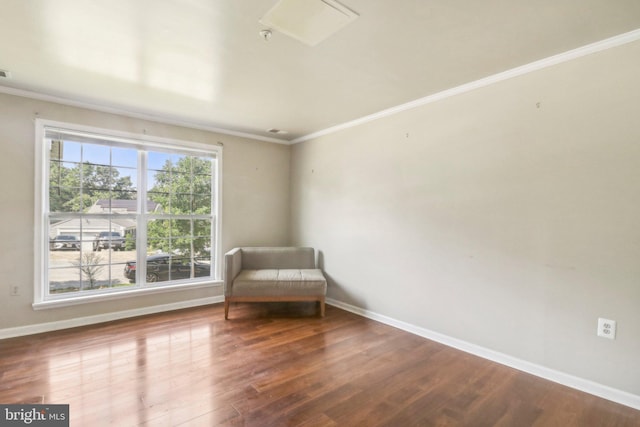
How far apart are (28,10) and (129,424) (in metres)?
2.48

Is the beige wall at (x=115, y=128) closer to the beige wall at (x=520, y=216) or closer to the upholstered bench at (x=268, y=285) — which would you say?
the upholstered bench at (x=268, y=285)

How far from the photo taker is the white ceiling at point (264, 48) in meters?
1.71

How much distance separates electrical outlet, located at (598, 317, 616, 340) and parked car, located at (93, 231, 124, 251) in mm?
4565

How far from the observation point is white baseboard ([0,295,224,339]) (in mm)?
2924

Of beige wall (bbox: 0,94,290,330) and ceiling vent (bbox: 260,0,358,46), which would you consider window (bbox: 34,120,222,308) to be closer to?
beige wall (bbox: 0,94,290,330)

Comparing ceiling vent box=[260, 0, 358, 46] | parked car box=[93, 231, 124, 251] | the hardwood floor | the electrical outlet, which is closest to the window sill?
the hardwood floor

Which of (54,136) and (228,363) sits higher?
(54,136)

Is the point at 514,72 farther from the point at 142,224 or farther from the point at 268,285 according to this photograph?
the point at 142,224

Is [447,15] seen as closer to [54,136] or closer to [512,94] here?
[512,94]

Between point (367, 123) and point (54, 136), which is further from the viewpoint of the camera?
point (367, 123)

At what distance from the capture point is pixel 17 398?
1918 mm

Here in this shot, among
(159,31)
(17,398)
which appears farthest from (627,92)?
(17,398)

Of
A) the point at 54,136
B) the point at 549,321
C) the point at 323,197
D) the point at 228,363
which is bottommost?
the point at 228,363

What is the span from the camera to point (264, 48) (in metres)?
2.11
